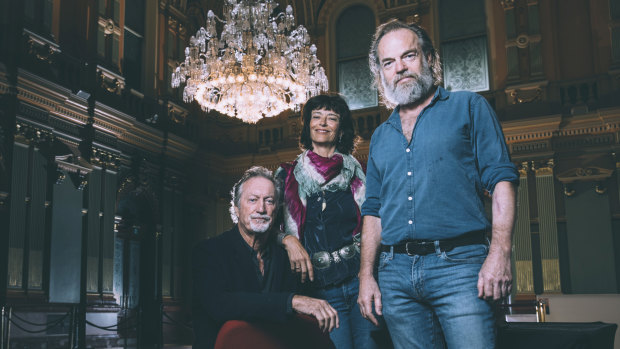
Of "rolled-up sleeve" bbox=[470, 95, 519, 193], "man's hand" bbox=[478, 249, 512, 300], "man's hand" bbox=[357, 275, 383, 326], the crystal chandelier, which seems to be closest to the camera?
"man's hand" bbox=[478, 249, 512, 300]

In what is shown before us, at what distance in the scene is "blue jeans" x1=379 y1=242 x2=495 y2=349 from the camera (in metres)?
1.68

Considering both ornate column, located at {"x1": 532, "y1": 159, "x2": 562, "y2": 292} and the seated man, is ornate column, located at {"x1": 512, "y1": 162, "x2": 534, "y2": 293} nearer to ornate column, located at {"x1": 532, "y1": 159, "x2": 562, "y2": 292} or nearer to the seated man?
ornate column, located at {"x1": 532, "y1": 159, "x2": 562, "y2": 292}

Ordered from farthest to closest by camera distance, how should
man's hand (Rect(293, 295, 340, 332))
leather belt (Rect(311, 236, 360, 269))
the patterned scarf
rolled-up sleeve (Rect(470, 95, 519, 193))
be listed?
the patterned scarf < leather belt (Rect(311, 236, 360, 269)) < man's hand (Rect(293, 295, 340, 332)) < rolled-up sleeve (Rect(470, 95, 519, 193))

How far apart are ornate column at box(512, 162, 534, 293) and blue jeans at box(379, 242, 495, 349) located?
859cm

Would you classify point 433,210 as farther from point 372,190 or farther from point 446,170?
point 372,190

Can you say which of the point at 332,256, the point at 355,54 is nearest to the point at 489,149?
the point at 332,256

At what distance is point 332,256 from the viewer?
2.59m

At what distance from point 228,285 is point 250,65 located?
245 inches

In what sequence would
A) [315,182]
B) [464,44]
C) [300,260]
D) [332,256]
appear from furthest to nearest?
1. [464,44]
2. [315,182]
3. [332,256]
4. [300,260]

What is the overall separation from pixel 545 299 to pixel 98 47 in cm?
741

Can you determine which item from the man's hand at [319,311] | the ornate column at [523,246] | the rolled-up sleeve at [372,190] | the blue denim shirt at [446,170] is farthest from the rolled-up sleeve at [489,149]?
the ornate column at [523,246]

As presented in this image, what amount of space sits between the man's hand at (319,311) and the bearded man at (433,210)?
150 mm

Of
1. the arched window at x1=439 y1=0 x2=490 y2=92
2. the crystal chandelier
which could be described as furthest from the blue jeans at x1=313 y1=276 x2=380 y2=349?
the arched window at x1=439 y1=0 x2=490 y2=92

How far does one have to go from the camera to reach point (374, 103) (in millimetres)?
12016
